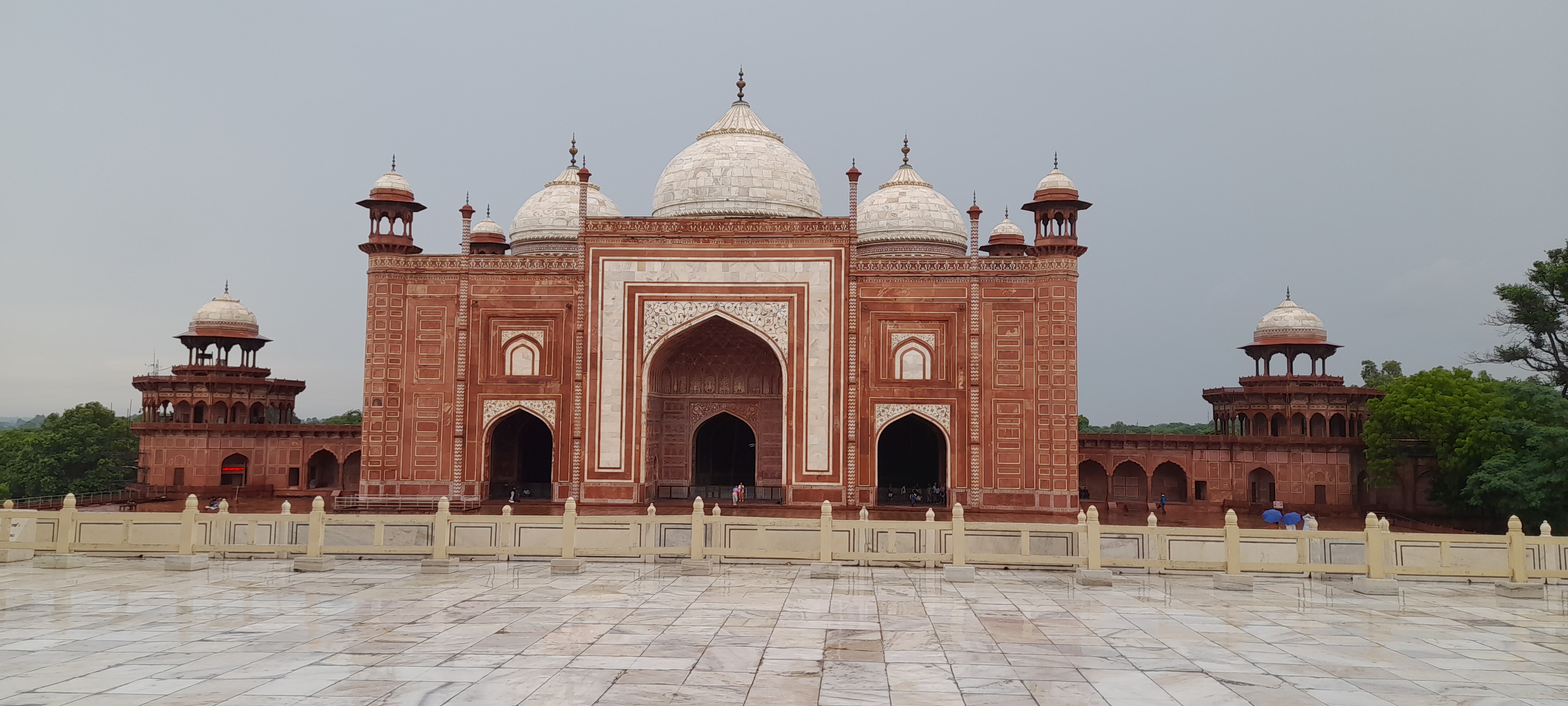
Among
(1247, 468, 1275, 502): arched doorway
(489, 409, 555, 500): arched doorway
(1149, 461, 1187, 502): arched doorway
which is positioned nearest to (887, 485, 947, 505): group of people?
(1149, 461, 1187, 502): arched doorway

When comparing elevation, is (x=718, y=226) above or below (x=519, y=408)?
above

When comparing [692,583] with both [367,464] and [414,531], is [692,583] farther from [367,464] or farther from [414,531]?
[367,464]

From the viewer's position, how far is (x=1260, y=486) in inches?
1046

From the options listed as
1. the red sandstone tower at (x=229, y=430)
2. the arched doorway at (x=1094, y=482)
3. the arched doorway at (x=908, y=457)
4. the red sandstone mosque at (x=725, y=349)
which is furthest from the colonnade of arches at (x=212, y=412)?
the arched doorway at (x=1094, y=482)

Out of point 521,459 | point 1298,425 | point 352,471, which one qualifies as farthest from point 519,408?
point 1298,425

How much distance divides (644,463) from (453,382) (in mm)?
4492

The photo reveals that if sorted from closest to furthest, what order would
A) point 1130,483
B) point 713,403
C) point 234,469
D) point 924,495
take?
1. point 713,403
2. point 924,495
3. point 1130,483
4. point 234,469

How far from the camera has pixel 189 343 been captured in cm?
3066

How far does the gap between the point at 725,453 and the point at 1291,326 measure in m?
15.7

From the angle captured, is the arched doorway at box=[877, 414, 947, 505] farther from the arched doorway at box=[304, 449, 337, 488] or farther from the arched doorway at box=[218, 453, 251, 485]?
the arched doorway at box=[218, 453, 251, 485]

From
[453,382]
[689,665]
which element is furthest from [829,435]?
[689,665]

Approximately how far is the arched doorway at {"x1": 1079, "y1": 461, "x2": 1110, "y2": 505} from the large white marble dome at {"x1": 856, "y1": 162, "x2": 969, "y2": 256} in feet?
22.2

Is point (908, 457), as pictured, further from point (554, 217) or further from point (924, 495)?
point (554, 217)

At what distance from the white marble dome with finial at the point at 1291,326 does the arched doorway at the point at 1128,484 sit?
5.17m
